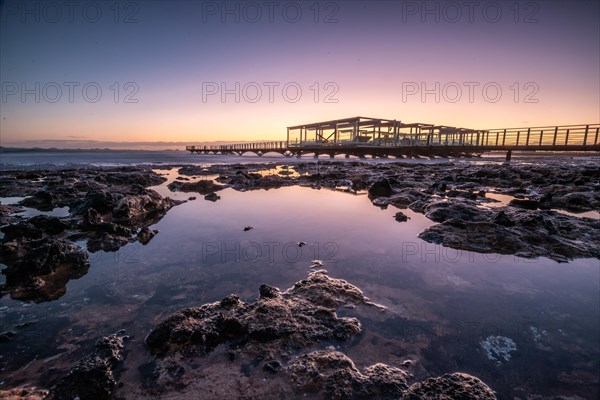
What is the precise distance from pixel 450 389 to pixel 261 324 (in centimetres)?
123

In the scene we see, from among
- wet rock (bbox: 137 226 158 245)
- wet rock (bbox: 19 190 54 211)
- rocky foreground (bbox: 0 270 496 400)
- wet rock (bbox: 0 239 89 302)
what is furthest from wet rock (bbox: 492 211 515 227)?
wet rock (bbox: 19 190 54 211)

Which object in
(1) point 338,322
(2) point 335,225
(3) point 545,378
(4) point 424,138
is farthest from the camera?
(4) point 424,138

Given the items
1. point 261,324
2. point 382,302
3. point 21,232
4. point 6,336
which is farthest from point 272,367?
point 21,232

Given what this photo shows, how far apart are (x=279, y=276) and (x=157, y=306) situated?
116 centimetres

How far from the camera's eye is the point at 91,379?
5.01 ft

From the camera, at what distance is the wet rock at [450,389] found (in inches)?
55.2

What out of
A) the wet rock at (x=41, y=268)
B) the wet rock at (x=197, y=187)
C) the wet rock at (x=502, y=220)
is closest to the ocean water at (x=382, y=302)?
the wet rock at (x=41, y=268)

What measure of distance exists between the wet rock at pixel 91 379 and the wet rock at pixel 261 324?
0.24 meters

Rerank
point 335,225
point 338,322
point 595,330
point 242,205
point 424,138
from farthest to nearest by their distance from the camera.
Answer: point 424,138
point 242,205
point 335,225
point 338,322
point 595,330

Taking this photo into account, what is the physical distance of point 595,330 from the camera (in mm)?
1938

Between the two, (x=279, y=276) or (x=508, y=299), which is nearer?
(x=508, y=299)

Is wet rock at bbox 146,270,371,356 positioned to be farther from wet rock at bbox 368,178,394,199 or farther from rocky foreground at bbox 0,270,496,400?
wet rock at bbox 368,178,394,199

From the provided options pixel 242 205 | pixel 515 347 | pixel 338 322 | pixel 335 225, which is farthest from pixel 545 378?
pixel 242 205

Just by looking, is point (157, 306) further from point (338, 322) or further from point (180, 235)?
point (180, 235)
